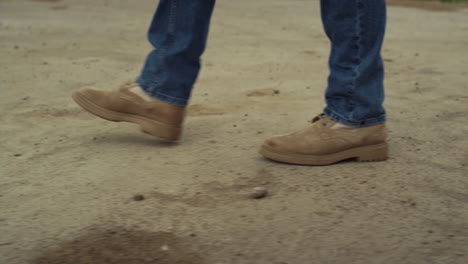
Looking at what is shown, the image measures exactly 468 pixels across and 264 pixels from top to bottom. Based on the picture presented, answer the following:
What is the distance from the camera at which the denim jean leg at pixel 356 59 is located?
72.4 inches

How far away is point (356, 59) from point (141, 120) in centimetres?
78

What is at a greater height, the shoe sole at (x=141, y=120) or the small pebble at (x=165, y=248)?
the shoe sole at (x=141, y=120)

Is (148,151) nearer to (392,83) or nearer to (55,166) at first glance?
(55,166)

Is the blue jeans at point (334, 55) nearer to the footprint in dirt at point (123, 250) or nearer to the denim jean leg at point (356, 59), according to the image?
the denim jean leg at point (356, 59)

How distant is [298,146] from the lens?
1.94 m

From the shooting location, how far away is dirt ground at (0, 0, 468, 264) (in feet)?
4.61

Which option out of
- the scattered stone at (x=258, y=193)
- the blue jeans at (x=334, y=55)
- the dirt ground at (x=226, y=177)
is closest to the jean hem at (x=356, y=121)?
the blue jeans at (x=334, y=55)

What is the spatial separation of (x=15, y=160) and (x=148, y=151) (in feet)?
1.44

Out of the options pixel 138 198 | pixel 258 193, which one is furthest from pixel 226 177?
pixel 138 198

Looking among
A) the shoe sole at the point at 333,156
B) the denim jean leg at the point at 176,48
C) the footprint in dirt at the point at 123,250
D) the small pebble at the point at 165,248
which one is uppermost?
the denim jean leg at the point at 176,48

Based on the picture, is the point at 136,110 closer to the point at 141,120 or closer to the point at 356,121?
the point at 141,120

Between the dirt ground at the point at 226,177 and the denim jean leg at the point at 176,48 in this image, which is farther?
the denim jean leg at the point at 176,48

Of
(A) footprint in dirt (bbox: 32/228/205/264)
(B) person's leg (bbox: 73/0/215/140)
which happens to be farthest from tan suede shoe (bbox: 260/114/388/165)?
(A) footprint in dirt (bbox: 32/228/205/264)

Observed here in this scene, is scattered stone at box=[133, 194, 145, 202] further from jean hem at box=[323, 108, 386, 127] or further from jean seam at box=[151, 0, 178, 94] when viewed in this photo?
jean hem at box=[323, 108, 386, 127]
